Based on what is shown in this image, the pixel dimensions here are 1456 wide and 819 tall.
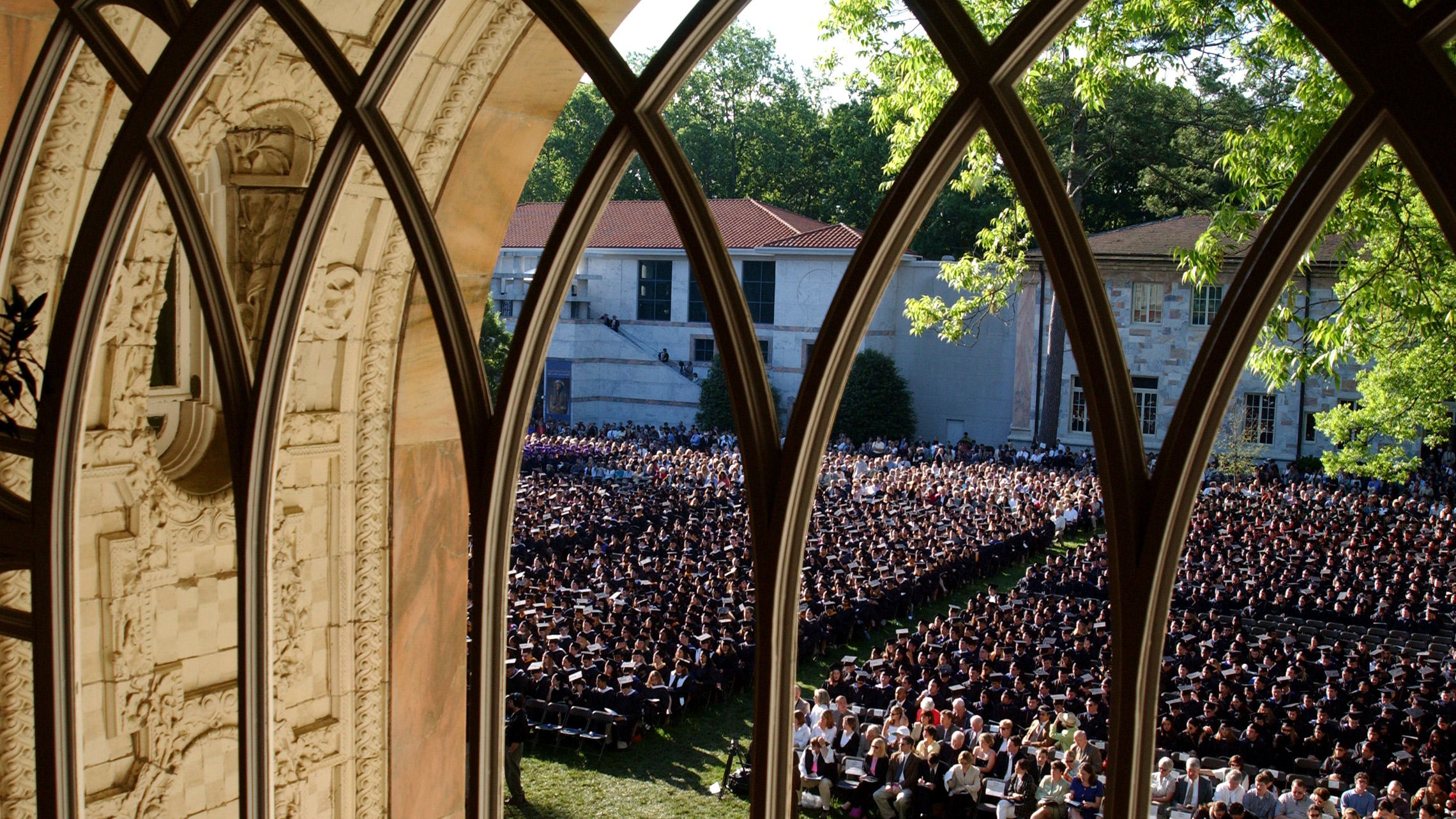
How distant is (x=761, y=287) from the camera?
29.1m

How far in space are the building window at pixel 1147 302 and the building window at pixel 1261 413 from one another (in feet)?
27.3

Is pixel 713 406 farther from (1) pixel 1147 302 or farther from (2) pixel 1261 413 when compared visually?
(1) pixel 1147 302

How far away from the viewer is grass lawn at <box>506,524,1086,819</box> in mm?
10906

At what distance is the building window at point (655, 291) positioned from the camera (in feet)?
113

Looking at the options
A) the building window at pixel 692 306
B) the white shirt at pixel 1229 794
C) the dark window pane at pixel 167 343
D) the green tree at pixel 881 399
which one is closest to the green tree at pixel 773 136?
the green tree at pixel 881 399

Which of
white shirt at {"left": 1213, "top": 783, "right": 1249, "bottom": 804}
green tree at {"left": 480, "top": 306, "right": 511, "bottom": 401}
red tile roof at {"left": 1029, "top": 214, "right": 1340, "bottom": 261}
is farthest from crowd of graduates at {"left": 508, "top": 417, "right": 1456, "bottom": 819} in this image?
green tree at {"left": 480, "top": 306, "right": 511, "bottom": 401}

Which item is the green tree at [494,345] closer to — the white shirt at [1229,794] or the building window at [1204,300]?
the building window at [1204,300]

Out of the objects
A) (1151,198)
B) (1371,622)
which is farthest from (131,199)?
(1371,622)

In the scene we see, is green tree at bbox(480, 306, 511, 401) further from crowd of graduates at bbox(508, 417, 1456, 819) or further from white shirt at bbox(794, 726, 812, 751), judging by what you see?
white shirt at bbox(794, 726, 812, 751)

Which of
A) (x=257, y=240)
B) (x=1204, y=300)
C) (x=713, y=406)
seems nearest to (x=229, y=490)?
(x=257, y=240)

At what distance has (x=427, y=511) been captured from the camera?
5.04m

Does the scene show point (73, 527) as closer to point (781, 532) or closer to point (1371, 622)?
point (781, 532)

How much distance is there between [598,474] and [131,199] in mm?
24916

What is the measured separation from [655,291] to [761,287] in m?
6.72
